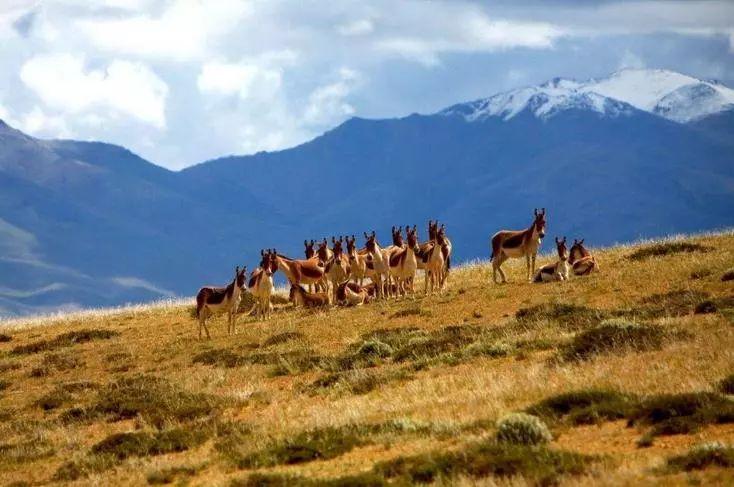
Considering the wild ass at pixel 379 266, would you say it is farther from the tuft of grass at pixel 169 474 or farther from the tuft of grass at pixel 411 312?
the tuft of grass at pixel 169 474

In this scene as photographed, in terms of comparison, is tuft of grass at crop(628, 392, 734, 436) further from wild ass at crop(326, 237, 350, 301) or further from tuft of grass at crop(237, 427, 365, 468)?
wild ass at crop(326, 237, 350, 301)

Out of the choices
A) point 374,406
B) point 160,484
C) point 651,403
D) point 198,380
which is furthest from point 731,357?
point 198,380

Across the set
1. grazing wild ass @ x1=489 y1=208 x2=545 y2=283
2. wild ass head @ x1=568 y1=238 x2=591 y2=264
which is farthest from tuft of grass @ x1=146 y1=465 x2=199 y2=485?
wild ass head @ x1=568 y1=238 x2=591 y2=264

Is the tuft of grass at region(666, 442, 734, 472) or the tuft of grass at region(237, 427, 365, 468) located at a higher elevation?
the tuft of grass at region(237, 427, 365, 468)

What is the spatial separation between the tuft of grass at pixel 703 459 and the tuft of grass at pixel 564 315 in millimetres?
11518

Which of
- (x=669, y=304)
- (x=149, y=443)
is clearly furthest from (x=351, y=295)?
(x=149, y=443)

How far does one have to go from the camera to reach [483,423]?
1753cm

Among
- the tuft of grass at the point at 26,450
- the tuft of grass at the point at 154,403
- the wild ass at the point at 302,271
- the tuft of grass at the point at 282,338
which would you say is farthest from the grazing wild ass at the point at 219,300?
the tuft of grass at the point at 26,450

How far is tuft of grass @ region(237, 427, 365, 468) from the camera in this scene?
17.3m

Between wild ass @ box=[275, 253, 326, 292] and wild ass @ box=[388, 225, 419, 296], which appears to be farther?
wild ass @ box=[275, 253, 326, 292]

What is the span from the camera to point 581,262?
37.9 m

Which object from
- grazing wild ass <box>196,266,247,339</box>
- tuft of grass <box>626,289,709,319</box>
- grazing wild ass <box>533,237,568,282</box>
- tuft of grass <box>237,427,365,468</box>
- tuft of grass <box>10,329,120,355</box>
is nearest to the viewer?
tuft of grass <box>237,427,365,468</box>

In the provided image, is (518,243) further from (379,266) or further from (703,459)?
(703,459)

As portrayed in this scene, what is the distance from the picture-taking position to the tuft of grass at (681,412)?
1594cm
